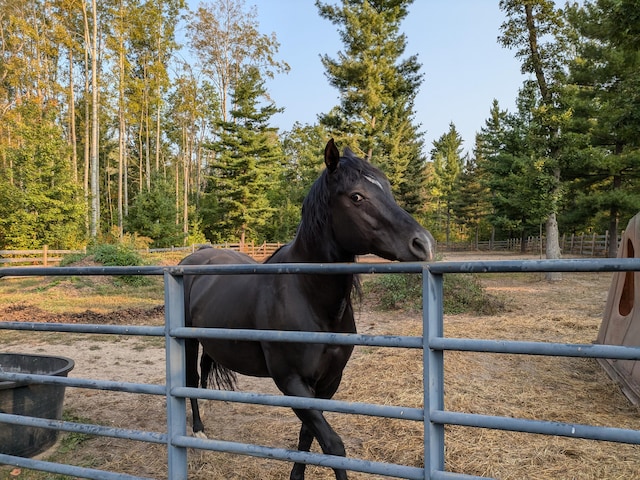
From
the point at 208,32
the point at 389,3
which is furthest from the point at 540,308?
the point at 208,32

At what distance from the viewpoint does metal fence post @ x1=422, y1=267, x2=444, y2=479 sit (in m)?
1.36

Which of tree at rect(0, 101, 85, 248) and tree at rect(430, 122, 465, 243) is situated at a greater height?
tree at rect(430, 122, 465, 243)

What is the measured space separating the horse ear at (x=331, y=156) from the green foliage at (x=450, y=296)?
7422mm

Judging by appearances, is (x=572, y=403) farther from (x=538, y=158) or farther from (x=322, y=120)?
(x=322, y=120)

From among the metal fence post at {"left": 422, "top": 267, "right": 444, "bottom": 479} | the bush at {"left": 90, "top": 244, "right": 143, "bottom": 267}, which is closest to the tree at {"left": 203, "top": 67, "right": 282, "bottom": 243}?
the bush at {"left": 90, "top": 244, "right": 143, "bottom": 267}

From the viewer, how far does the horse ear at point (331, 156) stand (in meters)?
2.18

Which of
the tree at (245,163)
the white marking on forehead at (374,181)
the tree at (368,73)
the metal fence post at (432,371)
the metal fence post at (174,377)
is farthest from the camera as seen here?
the tree at (245,163)

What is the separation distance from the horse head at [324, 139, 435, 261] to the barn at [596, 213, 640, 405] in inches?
134

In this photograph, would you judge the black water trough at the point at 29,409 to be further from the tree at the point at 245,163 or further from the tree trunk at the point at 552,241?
the tree at the point at 245,163

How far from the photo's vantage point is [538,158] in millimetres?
14672

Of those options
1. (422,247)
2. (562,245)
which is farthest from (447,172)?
(422,247)

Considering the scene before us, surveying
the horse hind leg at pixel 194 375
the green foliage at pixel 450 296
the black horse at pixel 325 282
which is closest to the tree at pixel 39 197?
the green foliage at pixel 450 296

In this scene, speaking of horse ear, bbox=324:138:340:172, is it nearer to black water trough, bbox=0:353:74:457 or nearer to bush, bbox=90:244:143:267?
black water trough, bbox=0:353:74:457

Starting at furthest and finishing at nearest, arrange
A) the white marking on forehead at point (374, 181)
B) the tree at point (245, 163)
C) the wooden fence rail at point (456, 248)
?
the tree at point (245, 163) < the wooden fence rail at point (456, 248) < the white marking on forehead at point (374, 181)
